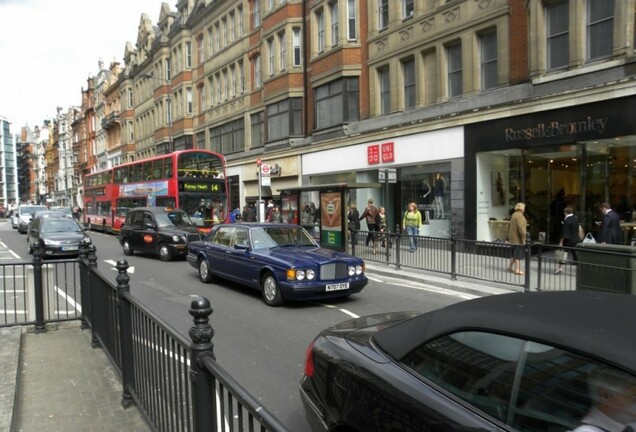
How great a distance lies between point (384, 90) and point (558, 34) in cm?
815

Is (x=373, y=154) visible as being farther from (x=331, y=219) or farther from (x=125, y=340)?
(x=125, y=340)

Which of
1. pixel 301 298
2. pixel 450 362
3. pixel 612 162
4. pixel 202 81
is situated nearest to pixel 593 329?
pixel 450 362

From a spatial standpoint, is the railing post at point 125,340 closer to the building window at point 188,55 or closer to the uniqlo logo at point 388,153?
the uniqlo logo at point 388,153

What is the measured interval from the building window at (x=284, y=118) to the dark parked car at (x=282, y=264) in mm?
16410

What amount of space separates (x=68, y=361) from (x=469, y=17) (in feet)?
55.1

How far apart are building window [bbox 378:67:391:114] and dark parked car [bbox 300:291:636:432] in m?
19.2

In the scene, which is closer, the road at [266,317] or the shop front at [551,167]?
the road at [266,317]

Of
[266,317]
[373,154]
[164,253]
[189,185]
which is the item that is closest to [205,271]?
[266,317]

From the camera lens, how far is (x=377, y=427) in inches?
101

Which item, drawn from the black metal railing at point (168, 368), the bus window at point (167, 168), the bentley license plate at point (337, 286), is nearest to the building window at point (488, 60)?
the bentley license plate at point (337, 286)

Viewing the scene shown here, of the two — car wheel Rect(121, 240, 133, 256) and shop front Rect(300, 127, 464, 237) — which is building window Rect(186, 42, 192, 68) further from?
car wheel Rect(121, 240, 133, 256)

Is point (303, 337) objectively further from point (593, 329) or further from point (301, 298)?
point (593, 329)

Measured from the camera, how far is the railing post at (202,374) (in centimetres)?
255

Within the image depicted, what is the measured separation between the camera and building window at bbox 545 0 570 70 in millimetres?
14547
